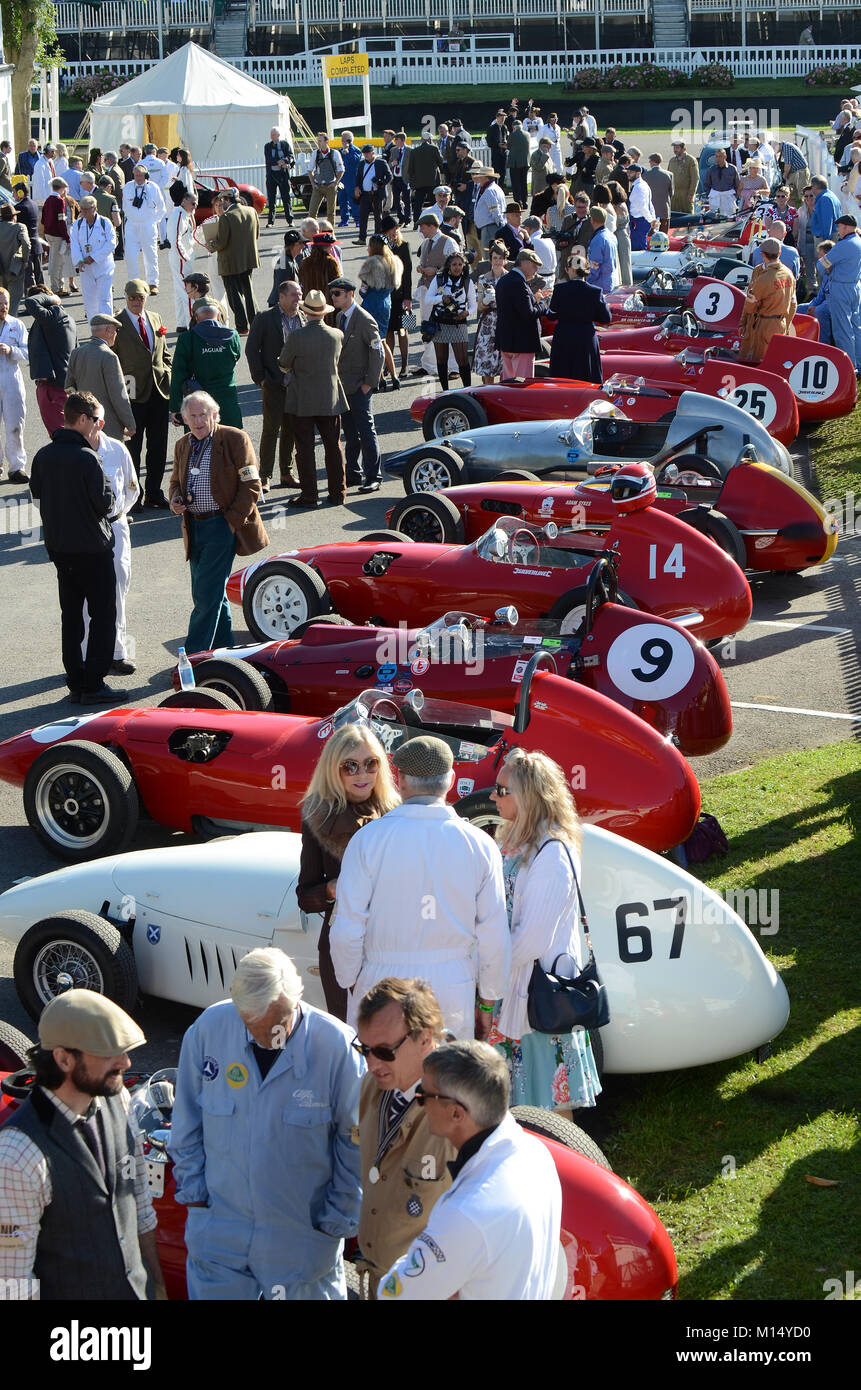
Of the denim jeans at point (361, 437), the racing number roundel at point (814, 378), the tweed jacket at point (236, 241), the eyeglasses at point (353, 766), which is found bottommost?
the eyeglasses at point (353, 766)

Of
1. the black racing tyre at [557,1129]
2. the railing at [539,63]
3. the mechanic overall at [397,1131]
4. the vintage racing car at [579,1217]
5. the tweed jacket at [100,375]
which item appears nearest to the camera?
the mechanic overall at [397,1131]

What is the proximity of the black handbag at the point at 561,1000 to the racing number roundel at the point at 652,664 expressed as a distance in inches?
149

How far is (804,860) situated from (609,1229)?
3.98 metres

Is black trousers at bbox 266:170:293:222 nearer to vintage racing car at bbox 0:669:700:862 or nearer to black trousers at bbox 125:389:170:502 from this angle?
black trousers at bbox 125:389:170:502

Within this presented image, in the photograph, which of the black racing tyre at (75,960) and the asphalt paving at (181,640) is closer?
the black racing tyre at (75,960)

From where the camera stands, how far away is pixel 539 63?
53906 millimetres

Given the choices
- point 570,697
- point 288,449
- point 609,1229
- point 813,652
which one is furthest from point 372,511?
point 609,1229

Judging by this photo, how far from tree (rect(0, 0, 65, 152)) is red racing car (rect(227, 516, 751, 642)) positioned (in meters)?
29.6

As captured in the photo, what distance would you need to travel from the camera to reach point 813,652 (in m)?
11.2

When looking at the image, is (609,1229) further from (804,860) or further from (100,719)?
(100,719)

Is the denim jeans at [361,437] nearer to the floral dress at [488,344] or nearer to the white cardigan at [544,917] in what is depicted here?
the floral dress at [488,344]

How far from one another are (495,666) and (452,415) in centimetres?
667

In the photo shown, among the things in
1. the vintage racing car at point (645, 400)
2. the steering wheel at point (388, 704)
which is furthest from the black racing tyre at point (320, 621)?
the vintage racing car at point (645, 400)

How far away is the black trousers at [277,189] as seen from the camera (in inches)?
1216
